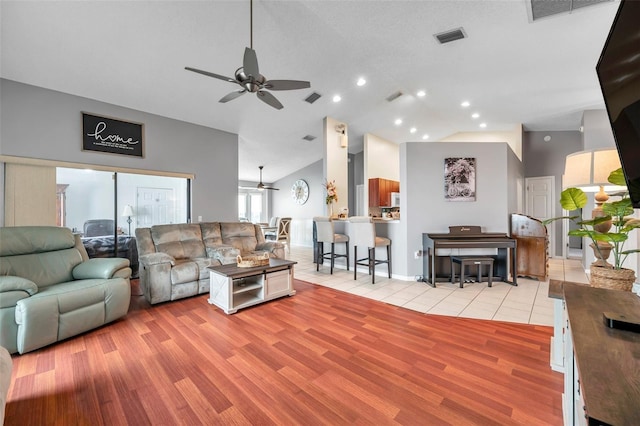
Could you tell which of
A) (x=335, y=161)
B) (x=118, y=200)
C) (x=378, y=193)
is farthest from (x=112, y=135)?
(x=378, y=193)

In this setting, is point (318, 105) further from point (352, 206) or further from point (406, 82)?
point (352, 206)

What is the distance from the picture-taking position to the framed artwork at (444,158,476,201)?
430 cm

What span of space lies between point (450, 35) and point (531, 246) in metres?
3.59

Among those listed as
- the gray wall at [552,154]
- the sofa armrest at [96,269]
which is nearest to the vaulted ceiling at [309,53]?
the gray wall at [552,154]

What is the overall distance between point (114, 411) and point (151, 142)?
4.28m

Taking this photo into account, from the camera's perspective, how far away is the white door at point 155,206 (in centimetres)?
467

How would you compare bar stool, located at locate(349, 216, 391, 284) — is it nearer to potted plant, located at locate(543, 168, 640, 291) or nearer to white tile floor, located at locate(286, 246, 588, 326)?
white tile floor, located at locate(286, 246, 588, 326)

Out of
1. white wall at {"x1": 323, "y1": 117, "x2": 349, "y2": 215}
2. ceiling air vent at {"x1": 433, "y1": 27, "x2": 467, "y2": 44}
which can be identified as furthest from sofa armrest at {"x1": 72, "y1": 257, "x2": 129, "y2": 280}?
ceiling air vent at {"x1": 433, "y1": 27, "x2": 467, "y2": 44}

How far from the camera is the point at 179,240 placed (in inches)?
160

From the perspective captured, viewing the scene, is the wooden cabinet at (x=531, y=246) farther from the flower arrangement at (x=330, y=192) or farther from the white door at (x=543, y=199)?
the flower arrangement at (x=330, y=192)

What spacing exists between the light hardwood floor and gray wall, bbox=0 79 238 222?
9.12 ft

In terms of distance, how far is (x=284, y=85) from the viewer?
2832 millimetres

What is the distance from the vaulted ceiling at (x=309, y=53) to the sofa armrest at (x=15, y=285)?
2.62 meters

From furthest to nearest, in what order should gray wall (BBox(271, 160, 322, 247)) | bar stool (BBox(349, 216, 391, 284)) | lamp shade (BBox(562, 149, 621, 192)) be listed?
gray wall (BBox(271, 160, 322, 247))
bar stool (BBox(349, 216, 391, 284))
lamp shade (BBox(562, 149, 621, 192))
